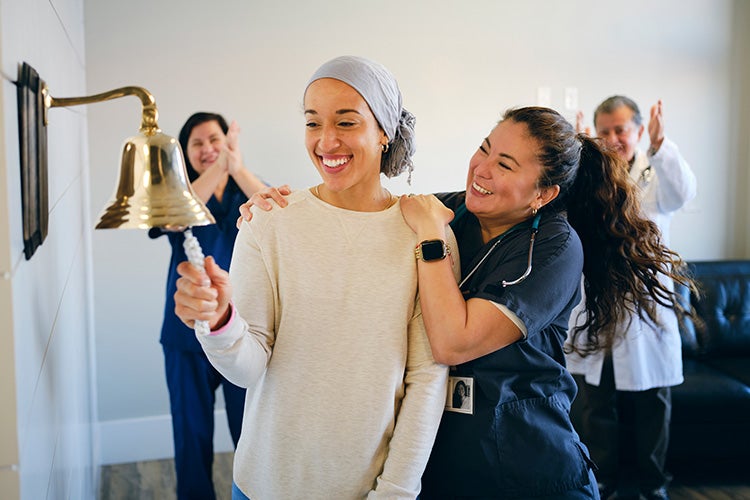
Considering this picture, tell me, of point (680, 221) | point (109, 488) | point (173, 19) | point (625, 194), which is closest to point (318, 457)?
point (625, 194)

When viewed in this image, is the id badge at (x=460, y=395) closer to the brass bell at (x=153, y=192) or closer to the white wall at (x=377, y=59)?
the brass bell at (x=153, y=192)

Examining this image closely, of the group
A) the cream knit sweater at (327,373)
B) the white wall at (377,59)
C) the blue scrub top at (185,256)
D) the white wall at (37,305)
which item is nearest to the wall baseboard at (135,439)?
the white wall at (377,59)

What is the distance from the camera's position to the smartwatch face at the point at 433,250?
141cm

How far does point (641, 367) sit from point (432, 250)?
1.79 m

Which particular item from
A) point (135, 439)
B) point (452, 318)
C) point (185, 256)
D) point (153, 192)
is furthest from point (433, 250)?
point (135, 439)

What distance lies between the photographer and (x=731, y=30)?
397 centimetres

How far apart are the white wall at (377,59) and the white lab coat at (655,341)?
34.7 inches

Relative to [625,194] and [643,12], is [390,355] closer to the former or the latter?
[625,194]

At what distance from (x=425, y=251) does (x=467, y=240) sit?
26 centimetres

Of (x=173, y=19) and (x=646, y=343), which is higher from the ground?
(x=173, y=19)

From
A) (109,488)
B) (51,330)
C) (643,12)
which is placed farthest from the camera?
(643,12)

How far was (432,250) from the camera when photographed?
1.42 m

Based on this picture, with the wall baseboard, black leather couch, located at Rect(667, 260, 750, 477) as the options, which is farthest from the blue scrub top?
black leather couch, located at Rect(667, 260, 750, 477)

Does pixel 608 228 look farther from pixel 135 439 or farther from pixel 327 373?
pixel 135 439
